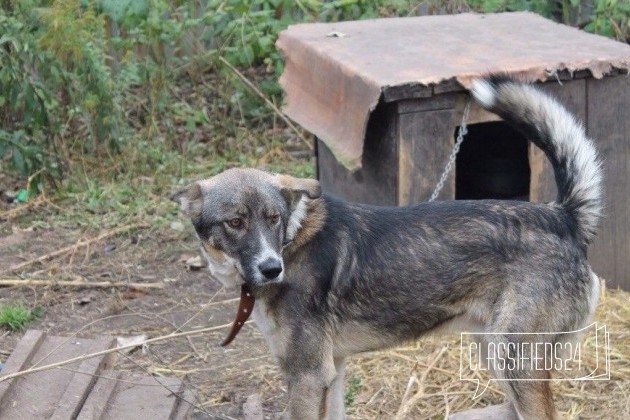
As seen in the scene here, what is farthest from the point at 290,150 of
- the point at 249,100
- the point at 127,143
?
the point at 127,143

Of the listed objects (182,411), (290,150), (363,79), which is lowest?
(290,150)

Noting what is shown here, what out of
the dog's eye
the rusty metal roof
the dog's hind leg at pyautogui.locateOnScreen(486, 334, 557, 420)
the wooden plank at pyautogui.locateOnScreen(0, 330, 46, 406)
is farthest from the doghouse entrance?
the dog's eye

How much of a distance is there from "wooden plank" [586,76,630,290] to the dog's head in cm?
237

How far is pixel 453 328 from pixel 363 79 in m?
1.75

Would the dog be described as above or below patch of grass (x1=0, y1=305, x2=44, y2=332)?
above

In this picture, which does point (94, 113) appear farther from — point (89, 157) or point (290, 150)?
point (290, 150)

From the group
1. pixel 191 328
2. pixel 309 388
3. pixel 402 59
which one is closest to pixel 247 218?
pixel 309 388

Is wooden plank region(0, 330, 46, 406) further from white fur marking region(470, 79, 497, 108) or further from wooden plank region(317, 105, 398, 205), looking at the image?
white fur marking region(470, 79, 497, 108)

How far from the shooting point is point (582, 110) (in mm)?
5930

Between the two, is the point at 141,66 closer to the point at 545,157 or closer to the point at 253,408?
the point at 545,157

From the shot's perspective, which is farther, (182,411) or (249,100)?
(249,100)

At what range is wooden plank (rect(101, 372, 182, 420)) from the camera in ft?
15.8

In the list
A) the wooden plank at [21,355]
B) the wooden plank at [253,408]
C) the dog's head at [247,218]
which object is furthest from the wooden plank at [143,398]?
the dog's head at [247,218]

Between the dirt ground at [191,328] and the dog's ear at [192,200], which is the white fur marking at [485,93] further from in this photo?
the dirt ground at [191,328]
